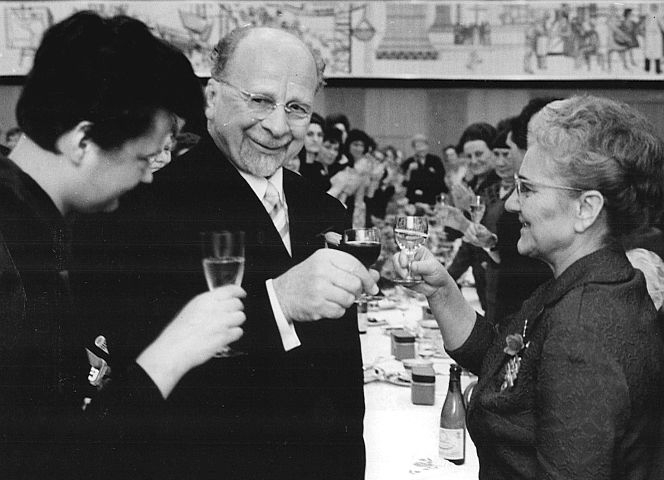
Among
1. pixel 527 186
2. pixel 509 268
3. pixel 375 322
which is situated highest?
pixel 527 186

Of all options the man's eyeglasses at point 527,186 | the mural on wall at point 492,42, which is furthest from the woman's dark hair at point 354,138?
the man's eyeglasses at point 527,186

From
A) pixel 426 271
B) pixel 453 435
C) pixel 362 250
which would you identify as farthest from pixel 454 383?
pixel 362 250

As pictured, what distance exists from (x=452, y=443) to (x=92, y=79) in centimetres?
128

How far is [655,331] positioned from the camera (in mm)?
1260

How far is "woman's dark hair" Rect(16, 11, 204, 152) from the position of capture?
0.97 meters

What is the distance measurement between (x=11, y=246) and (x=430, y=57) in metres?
6.93

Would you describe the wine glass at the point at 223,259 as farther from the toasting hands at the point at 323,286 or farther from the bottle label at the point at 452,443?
the bottle label at the point at 452,443

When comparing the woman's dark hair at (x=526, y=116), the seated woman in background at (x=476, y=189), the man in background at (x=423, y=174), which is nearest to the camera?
the woman's dark hair at (x=526, y=116)

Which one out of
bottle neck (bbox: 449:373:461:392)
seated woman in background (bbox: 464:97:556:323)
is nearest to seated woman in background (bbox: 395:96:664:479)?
bottle neck (bbox: 449:373:461:392)

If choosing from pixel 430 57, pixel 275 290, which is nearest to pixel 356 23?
pixel 430 57

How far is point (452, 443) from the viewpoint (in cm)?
177

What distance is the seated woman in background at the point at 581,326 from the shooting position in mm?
1156

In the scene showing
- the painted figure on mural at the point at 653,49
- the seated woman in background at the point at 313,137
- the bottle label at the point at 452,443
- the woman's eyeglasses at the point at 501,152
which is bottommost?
the bottle label at the point at 452,443

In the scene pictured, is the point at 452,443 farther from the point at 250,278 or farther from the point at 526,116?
the point at 526,116
